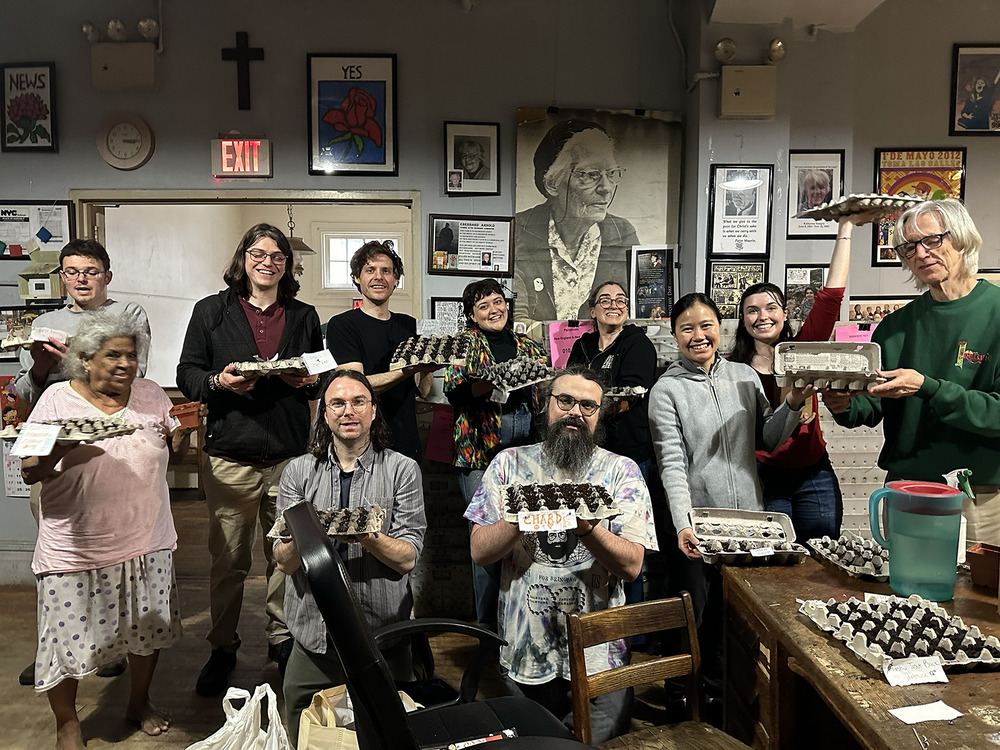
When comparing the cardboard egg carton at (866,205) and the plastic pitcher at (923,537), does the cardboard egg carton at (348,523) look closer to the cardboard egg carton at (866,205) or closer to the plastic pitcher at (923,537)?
the plastic pitcher at (923,537)

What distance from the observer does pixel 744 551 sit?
5.99 feet

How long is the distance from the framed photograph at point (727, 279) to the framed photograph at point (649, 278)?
0.93 ft

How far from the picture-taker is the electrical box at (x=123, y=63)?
13.1 feet

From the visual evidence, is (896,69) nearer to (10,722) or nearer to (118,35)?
(118,35)

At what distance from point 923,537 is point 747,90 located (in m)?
2.96

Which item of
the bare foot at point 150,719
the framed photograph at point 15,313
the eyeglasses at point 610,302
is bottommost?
the bare foot at point 150,719

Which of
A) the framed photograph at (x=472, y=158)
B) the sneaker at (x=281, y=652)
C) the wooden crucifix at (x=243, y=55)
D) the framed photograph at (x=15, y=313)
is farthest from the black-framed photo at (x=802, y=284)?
the framed photograph at (x=15, y=313)

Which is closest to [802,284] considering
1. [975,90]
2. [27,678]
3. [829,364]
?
[975,90]

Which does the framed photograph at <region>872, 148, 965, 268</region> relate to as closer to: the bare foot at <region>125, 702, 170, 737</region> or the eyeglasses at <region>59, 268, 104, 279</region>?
the eyeglasses at <region>59, 268, 104, 279</region>

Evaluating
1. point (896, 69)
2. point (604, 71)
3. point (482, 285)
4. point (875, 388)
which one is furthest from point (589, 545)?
point (896, 69)

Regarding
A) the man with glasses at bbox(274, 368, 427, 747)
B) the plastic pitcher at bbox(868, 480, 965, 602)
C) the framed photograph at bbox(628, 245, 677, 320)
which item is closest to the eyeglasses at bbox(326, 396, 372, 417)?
the man with glasses at bbox(274, 368, 427, 747)

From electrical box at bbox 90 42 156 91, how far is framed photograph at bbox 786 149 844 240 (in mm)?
3664

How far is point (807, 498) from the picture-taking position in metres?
2.52

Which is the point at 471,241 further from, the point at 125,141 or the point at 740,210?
the point at 125,141
